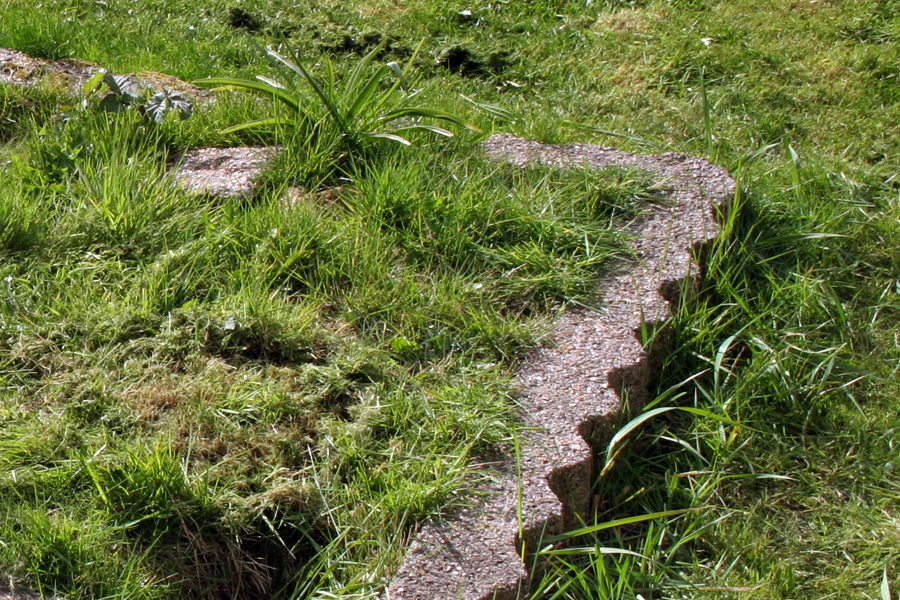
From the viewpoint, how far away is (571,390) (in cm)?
295

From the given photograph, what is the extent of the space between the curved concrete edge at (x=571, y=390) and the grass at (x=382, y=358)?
89 millimetres

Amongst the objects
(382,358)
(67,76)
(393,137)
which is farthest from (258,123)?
(382,358)

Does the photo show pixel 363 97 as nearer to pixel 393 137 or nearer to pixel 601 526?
pixel 393 137

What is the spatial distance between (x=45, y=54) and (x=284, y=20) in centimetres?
151

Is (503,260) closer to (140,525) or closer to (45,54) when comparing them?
(140,525)

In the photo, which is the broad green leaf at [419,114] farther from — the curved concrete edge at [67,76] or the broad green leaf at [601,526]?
the broad green leaf at [601,526]

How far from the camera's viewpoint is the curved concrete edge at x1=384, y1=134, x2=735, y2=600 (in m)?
2.43

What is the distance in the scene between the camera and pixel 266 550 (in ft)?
8.38

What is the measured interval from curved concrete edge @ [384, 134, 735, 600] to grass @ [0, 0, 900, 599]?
0.09 m

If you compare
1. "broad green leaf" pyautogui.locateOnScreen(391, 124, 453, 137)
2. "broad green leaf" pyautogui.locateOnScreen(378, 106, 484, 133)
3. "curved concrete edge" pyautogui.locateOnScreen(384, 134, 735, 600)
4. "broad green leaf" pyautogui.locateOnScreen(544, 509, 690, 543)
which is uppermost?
"broad green leaf" pyautogui.locateOnScreen(378, 106, 484, 133)

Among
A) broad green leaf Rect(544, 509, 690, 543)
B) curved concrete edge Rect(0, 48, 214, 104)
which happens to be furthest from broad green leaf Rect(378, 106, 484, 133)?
broad green leaf Rect(544, 509, 690, 543)

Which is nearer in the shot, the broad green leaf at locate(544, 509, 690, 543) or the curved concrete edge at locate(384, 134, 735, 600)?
the curved concrete edge at locate(384, 134, 735, 600)

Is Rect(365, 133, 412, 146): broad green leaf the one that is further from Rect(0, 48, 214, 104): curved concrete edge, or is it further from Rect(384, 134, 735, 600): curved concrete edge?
Rect(0, 48, 214, 104): curved concrete edge

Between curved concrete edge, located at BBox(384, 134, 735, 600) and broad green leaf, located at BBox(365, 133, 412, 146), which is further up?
broad green leaf, located at BBox(365, 133, 412, 146)
